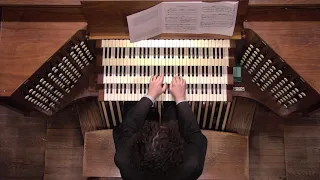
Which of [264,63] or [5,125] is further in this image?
[5,125]

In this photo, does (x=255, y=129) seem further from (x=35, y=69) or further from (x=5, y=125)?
(x=5, y=125)

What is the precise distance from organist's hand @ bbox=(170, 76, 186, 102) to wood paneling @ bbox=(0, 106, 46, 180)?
1.26m

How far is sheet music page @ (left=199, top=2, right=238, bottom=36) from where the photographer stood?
2088 mm

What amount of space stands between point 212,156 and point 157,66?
74 centimetres

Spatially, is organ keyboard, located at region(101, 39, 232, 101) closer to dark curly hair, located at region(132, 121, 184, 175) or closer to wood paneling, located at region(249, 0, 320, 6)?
wood paneling, located at region(249, 0, 320, 6)

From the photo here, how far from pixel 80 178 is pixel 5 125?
75 centimetres

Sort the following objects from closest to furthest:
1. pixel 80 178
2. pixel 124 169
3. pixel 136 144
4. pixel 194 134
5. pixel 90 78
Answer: pixel 136 144, pixel 124 169, pixel 194 134, pixel 90 78, pixel 80 178

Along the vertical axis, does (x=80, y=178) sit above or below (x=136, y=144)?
below

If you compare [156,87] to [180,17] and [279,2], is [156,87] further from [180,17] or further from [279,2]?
[279,2]

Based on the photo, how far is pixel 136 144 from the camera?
6.39ft

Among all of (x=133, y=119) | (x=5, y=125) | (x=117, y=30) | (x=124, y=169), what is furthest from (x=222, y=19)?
(x=5, y=125)

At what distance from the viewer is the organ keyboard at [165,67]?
241 cm

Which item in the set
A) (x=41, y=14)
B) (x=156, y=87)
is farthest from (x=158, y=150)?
(x=41, y=14)

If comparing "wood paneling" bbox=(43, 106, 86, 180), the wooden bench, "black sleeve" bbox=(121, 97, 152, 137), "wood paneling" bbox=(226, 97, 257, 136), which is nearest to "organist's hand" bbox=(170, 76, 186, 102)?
"black sleeve" bbox=(121, 97, 152, 137)
